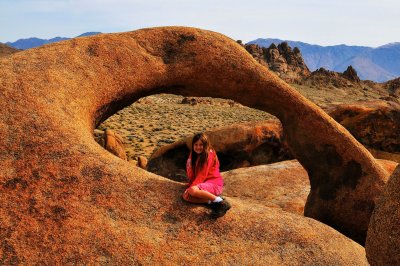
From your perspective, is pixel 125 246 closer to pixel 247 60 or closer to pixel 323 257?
pixel 323 257

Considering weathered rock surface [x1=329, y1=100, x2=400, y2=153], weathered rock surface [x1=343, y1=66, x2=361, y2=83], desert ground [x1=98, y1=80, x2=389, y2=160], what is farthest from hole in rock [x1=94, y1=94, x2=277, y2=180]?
weathered rock surface [x1=343, y1=66, x2=361, y2=83]

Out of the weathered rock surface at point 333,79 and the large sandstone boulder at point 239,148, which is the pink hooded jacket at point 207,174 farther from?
the weathered rock surface at point 333,79

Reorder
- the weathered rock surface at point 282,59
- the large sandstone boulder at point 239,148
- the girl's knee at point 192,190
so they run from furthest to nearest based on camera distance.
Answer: the weathered rock surface at point 282,59 → the large sandstone boulder at point 239,148 → the girl's knee at point 192,190

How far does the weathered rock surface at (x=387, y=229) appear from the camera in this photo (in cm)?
305

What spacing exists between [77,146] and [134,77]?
1.92 m

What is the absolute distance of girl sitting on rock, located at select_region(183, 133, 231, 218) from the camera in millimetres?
5004

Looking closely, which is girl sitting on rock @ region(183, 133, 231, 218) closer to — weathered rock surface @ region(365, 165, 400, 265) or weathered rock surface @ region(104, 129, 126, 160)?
weathered rock surface @ region(365, 165, 400, 265)

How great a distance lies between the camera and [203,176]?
5305 mm

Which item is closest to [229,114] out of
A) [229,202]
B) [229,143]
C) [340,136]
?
[229,143]

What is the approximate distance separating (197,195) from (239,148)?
7.57 m

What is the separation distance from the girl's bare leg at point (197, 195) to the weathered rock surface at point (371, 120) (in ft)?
30.4

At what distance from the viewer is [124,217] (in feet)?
15.6

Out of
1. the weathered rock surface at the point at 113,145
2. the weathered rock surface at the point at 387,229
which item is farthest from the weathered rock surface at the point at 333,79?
the weathered rock surface at the point at 387,229

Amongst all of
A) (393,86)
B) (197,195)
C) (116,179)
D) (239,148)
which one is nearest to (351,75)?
(393,86)
